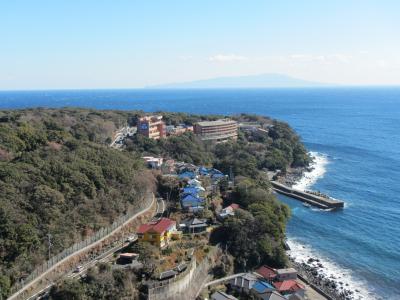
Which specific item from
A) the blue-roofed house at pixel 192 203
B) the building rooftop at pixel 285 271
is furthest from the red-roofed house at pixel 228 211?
the building rooftop at pixel 285 271

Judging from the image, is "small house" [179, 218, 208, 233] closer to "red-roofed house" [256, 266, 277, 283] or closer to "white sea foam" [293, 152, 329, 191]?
"red-roofed house" [256, 266, 277, 283]

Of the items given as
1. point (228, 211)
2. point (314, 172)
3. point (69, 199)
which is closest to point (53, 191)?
point (69, 199)

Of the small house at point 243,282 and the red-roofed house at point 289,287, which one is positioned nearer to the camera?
the small house at point 243,282

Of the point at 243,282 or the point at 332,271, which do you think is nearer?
the point at 243,282

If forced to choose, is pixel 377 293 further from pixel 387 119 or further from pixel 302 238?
pixel 387 119

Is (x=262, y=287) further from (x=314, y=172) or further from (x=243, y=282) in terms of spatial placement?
(x=314, y=172)

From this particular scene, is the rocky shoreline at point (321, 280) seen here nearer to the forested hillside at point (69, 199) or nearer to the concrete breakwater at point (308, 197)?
the forested hillside at point (69, 199)
